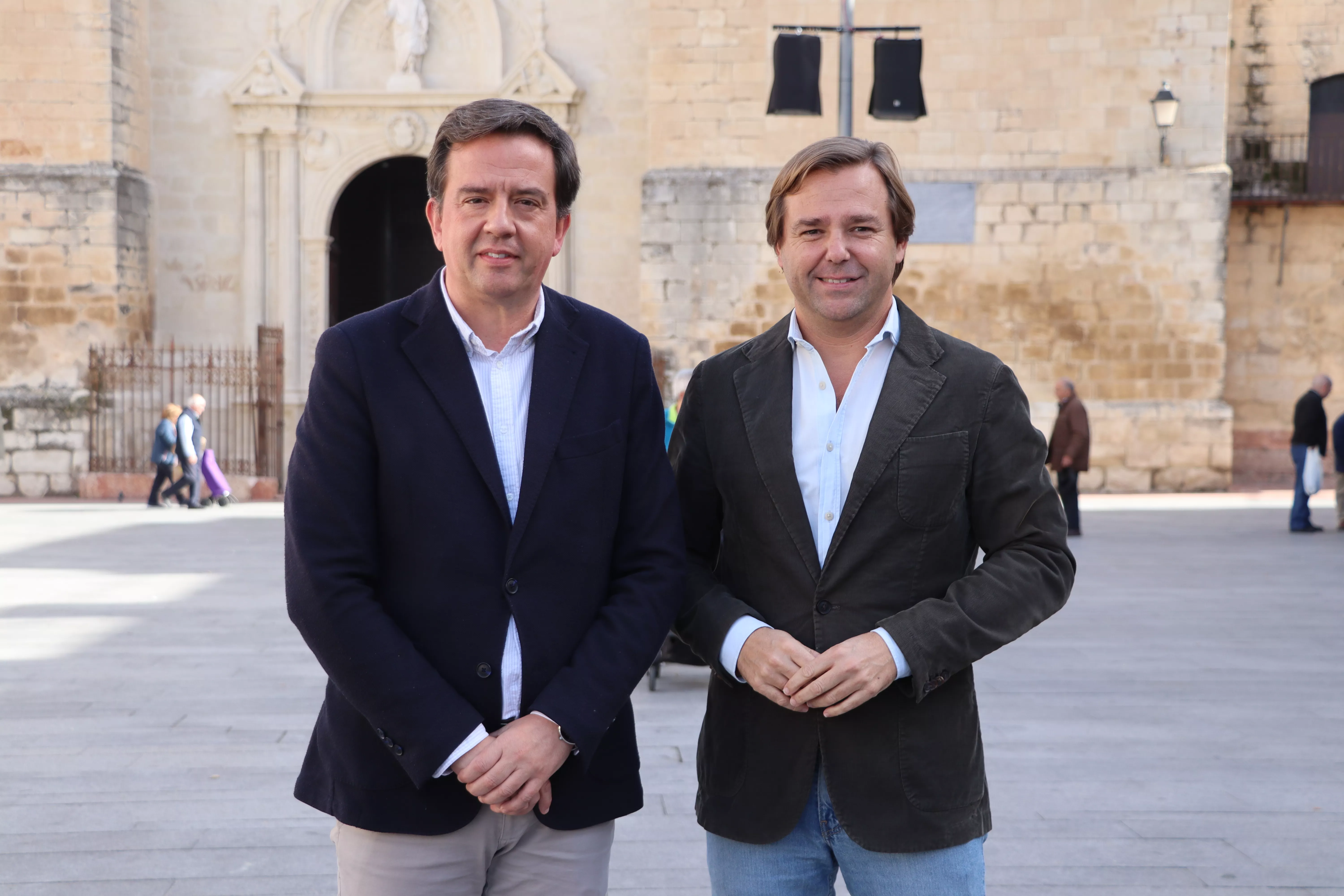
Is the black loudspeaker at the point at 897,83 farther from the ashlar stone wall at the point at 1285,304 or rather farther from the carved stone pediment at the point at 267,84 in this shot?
the carved stone pediment at the point at 267,84

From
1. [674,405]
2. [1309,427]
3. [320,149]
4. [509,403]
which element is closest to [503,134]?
[509,403]

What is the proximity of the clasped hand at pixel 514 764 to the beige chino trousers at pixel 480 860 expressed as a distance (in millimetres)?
87

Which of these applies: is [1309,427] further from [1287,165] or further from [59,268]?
[59,268]

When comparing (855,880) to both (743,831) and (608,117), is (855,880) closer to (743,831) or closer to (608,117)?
(743,831)

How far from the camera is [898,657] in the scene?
2057mm

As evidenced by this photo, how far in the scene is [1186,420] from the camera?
1628 centimetres

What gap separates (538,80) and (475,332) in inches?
613

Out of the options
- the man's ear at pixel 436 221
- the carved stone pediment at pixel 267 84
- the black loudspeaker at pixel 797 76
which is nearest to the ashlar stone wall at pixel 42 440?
the carved stone pediment at pixel 267 84

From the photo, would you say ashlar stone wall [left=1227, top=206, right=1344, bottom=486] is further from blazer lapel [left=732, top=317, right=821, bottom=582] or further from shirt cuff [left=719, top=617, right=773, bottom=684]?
shirt cuff [left=719, top=617, right=773, bottom=684]

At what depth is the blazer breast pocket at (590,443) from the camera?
212 centimetres

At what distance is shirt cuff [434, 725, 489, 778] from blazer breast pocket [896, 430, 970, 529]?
0.75 meters

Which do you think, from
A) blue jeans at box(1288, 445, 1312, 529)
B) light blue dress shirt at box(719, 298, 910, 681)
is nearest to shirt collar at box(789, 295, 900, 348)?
light blue dress shirt at box(719, 298, 910, 681)

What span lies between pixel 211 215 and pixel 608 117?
5.48 metres

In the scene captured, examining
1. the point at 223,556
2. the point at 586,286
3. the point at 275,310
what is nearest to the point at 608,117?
the point at 586,286
